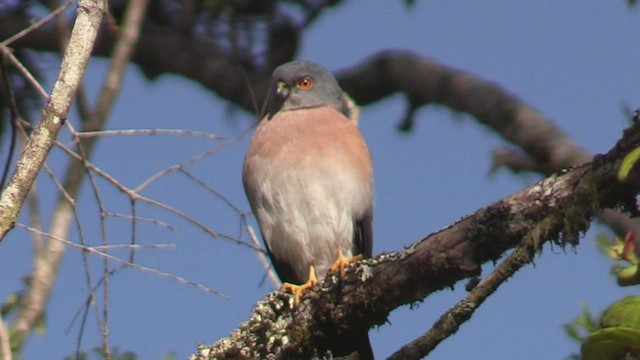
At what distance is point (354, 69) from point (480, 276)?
4.03 m

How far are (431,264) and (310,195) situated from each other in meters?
2.10

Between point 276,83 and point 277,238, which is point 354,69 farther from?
point 277,238

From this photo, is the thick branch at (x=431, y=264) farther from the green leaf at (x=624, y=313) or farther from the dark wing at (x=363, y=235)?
the dark wing at (x=363, y=235)

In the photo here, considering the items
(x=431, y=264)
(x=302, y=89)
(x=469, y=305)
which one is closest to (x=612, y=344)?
(x=469, y=305)

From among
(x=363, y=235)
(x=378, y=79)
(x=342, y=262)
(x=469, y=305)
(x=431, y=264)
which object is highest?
(x=378, y=79)

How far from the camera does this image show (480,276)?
2.97m

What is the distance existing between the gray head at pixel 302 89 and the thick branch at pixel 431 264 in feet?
7.71

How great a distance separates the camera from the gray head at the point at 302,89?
5.95 meters

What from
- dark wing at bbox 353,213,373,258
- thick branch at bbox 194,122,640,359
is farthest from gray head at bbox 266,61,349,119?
thick branch at bbox 194,122,640,359

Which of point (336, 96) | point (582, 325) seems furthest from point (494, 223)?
point (336, 96)

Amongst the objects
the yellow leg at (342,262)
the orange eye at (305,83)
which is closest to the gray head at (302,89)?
the orange eye at (305,83)

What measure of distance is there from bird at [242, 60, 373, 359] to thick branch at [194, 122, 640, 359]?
133 centimetres

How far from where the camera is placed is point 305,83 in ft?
19.8

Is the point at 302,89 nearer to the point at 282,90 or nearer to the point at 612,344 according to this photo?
the point at 282,90
